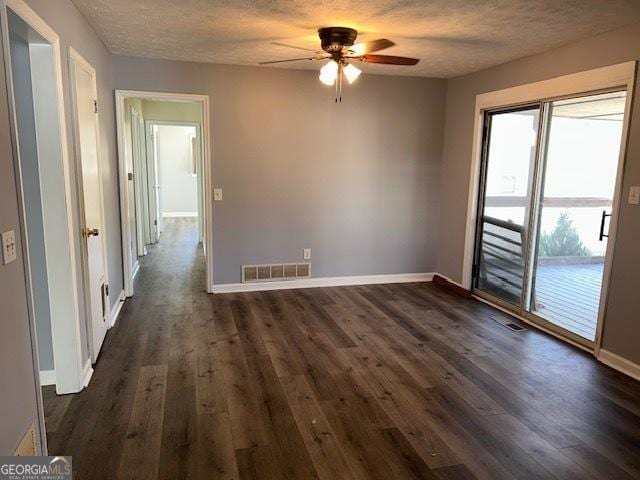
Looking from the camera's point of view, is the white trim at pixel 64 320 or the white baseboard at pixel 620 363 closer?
the white trim at pixel 64 320

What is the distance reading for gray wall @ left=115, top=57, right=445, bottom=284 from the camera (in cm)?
461

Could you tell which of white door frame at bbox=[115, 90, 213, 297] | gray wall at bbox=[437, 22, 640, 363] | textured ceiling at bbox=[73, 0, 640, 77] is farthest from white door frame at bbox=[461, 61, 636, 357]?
white door frame at bbox=[115, 90, 213, 297]

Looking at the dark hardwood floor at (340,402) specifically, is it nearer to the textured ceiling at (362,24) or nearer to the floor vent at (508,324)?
the floor vent at (508,324)

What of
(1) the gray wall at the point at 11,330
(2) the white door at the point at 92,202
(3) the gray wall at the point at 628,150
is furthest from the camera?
(3) the gray wall at the point at 628,150

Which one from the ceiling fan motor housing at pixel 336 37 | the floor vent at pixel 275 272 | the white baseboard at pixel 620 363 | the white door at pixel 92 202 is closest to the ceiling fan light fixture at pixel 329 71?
the ceiling fan motor housing at pixel 336 37

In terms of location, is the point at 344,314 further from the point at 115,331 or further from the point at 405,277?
the point at 115,331

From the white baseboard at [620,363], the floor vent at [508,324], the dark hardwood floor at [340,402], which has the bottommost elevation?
the dark hardwood floor at [340,402]

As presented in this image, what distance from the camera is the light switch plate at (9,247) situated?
168 centimetres

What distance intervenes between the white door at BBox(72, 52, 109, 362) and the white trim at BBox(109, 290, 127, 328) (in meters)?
0.24

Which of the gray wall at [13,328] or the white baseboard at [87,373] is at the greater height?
the gray wall at [13,328]

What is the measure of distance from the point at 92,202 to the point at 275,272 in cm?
227

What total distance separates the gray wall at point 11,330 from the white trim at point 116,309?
2.01 metres

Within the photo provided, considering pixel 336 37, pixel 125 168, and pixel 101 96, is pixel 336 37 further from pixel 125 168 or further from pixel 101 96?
pixel 125 168

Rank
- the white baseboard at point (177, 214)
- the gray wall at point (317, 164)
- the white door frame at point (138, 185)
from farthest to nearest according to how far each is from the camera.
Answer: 1. the white baseboard at point (177, 214)
2. the white door frame at point (138, 185)
3. the gray wall at point (317, 164)
